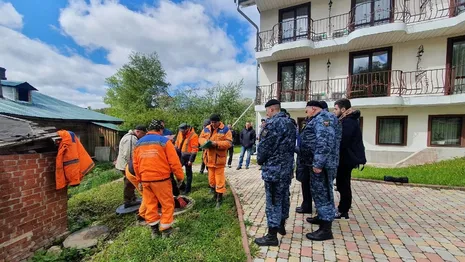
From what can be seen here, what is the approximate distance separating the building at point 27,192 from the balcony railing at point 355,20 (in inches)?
424

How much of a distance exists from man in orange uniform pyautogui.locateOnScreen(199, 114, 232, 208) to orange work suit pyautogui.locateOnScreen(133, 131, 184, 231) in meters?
1.12

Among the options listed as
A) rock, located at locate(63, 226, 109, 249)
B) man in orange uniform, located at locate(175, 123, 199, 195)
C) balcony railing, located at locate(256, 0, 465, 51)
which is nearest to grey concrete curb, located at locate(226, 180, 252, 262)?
man in orange uniform, located at locate(175, 123, 199, 195)

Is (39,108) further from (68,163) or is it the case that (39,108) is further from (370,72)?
(370,72)

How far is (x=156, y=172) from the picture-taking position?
3.11 m

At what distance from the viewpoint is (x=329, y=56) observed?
11.0 m

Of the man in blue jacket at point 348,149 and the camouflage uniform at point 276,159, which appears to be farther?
the man in blue jacket at point 348,149

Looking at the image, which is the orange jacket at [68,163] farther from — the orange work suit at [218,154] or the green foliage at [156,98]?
the green foliage at [156,98]

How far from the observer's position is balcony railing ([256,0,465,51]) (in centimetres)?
885

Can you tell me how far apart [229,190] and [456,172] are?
6.71 metres

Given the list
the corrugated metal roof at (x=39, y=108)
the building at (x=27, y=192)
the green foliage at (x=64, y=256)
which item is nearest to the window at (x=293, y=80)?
the building at (x=27, y=192)

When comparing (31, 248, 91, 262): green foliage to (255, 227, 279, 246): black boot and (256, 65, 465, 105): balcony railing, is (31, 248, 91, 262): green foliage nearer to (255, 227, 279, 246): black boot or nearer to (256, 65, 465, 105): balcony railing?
(255, 227, 279, 246): black boot

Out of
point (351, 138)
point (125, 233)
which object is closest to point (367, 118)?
point (351, 138)

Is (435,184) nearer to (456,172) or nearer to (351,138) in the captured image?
(456,172)

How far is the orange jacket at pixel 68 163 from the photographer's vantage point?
3463 millimetres
